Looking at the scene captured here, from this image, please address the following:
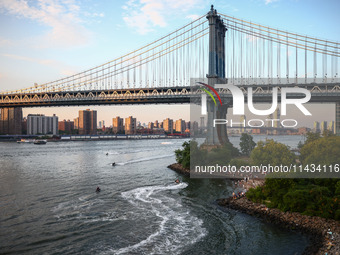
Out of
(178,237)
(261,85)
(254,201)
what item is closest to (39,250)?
(178,237)

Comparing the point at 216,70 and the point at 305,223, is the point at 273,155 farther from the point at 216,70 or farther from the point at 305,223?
the point at 216,70

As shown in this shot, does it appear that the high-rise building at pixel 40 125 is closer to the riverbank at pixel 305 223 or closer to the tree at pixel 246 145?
the tree at pixel 246 145

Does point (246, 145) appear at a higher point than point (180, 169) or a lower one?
higher

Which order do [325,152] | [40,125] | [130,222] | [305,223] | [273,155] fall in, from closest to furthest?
[305,223]
[130,222]
[325,152]
[273,155]
[40,125]

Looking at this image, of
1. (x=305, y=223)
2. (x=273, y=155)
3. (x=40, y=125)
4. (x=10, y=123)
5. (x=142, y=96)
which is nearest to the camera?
(x=305, y=223)

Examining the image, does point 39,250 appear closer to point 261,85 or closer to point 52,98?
point 261,85

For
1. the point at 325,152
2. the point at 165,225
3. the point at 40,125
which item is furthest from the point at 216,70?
the point at 40,125

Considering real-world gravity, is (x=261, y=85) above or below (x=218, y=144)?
above

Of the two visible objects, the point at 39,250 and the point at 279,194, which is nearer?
the point at 39,250
